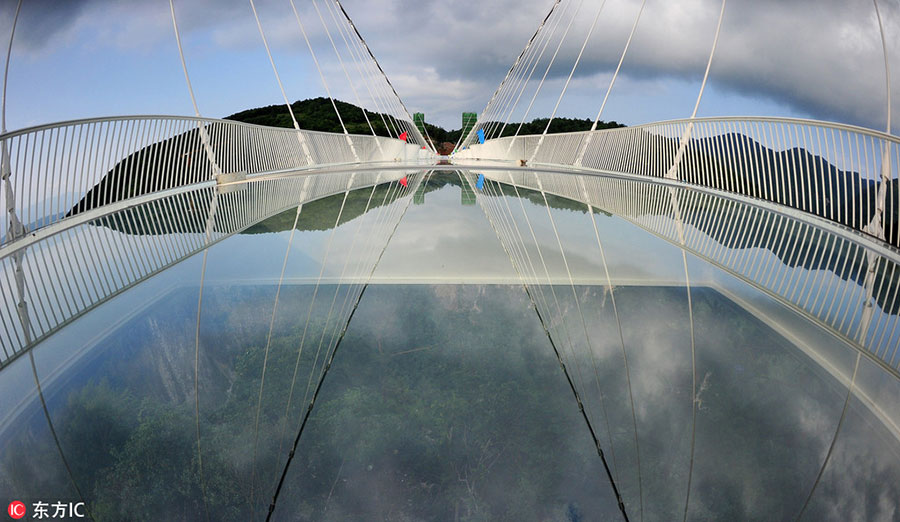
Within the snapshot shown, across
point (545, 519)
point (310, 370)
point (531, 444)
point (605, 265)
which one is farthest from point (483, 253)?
point (545, 519)

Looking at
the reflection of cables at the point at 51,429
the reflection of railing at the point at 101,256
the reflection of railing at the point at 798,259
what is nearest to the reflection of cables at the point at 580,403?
the reflection of cables at the point at 51,429

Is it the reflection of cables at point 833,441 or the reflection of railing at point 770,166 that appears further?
the reflection of railing at point 770,166

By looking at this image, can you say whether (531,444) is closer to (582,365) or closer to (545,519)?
(545,519)

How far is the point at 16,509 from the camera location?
3.41 ft

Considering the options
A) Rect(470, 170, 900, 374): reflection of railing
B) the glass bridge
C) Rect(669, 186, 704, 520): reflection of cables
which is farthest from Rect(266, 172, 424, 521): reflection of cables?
Rect(470, 170, 900, 374): reflection of railing

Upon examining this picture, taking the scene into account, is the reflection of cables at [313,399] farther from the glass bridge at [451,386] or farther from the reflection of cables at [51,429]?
the reflection of cables at [51,429]

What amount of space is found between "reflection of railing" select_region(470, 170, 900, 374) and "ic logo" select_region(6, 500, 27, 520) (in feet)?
7.51

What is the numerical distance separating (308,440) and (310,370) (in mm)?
401

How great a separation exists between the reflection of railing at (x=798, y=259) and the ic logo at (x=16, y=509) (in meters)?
2.29

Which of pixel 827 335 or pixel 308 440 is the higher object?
pixel 308 440

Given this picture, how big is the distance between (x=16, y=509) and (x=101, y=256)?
2.68 meters

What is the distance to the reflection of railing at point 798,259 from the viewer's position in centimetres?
225

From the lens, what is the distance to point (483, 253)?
10.5ft

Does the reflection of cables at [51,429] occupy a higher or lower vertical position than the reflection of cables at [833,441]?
higher
